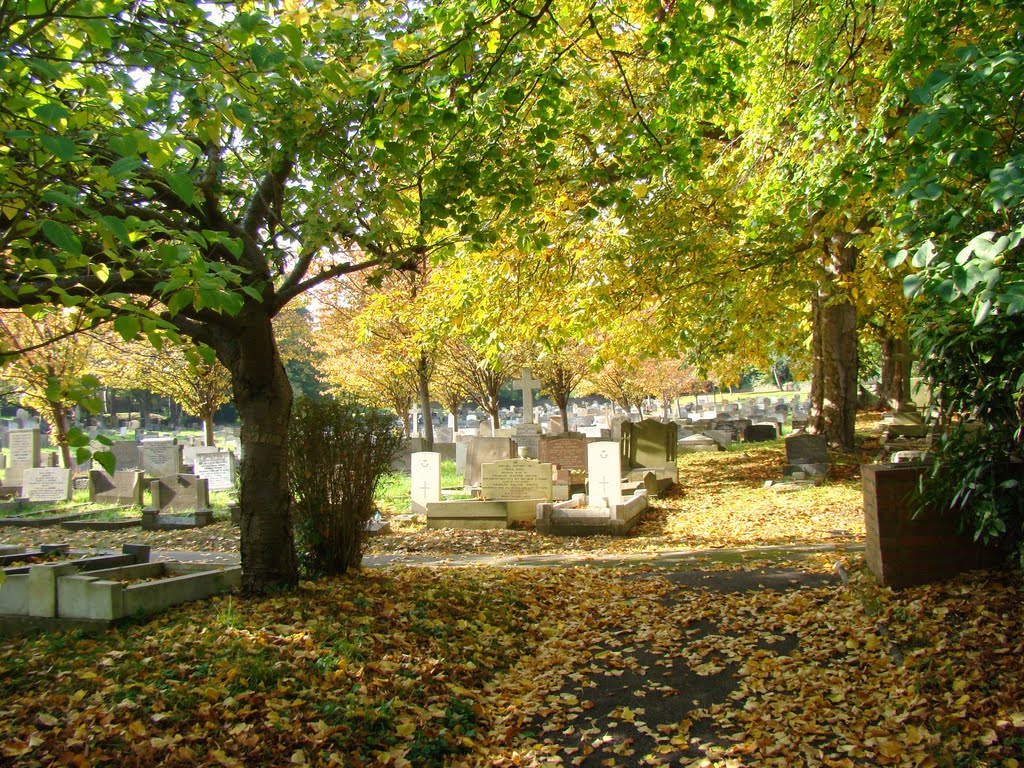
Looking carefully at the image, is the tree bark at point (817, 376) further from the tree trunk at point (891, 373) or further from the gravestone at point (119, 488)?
the gravestone at point (119, 488)

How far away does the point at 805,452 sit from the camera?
651 inches

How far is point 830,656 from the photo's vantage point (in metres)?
5.35

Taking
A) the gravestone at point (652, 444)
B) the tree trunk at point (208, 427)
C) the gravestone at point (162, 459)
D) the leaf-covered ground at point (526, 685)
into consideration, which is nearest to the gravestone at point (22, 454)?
the gravestone at point (162, 459)

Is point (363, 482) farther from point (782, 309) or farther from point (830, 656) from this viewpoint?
point (782, 309)

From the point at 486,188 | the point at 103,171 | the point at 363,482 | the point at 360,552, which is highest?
the point at 486,188

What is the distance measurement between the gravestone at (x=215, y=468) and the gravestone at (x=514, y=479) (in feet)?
30.9

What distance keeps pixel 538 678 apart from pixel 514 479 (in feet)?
29.9

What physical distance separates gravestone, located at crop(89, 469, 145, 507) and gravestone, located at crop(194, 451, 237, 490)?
170cm

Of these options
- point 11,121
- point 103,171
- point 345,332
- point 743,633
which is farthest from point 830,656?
point 345,332

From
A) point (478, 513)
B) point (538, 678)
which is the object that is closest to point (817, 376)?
point (478, 513)

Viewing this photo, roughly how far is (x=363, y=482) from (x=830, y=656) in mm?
4609

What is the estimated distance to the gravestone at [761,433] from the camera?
2888 centimetres

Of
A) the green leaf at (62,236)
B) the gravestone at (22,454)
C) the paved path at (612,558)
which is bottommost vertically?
the paved path at (612,558)

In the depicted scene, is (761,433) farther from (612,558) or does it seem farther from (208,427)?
(612,558)
